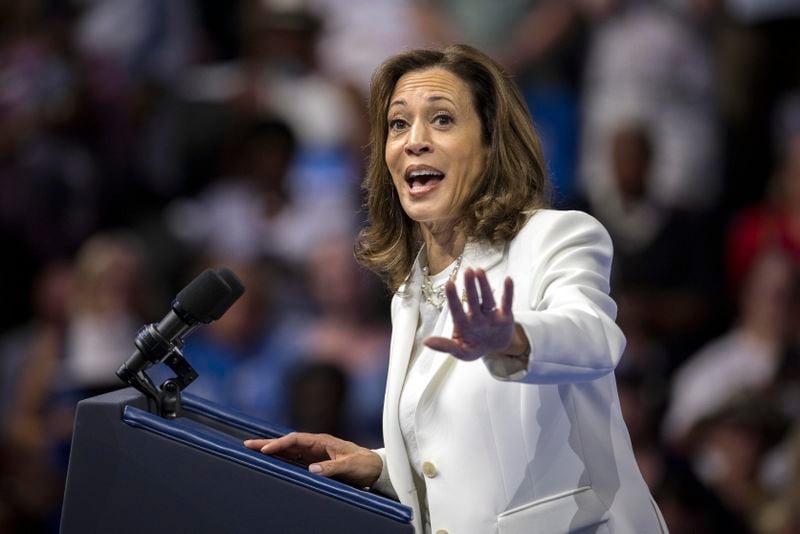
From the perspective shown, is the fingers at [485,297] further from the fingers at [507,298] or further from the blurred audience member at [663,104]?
the blurred audience member at [663,104]

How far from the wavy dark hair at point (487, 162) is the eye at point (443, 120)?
7cm

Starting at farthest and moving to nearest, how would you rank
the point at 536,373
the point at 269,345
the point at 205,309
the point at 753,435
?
the point at 269,345, the point at 753,435, the point at 205,309, the point at 536,373

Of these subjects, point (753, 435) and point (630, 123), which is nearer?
point (753, 435)

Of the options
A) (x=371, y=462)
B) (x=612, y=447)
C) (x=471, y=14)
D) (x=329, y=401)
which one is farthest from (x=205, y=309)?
(x=471, y=14)

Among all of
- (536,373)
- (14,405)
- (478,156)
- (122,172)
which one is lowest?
(14,405)

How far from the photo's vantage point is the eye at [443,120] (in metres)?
2.26

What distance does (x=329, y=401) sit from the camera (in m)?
4.70

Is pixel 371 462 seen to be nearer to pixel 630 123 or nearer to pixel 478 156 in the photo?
pixel 478 156

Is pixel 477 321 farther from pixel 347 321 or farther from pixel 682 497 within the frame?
pixel 347 321

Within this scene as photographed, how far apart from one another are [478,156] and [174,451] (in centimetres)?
81

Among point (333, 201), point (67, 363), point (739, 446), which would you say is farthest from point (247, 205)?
point (739, 446)

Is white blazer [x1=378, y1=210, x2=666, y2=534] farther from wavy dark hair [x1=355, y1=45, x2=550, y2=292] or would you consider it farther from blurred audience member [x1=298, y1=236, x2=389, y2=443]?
blurred audience member [x1=298, y1=236, x2=389, y2=443]

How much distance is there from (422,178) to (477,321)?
25.5 inches

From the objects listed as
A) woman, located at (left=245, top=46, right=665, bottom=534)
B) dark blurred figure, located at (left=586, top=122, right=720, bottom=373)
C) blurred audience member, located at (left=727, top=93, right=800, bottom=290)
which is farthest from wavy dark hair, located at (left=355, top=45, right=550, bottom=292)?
blurred audience member, located at (left=727, top=93, right=800, bottom=290)
